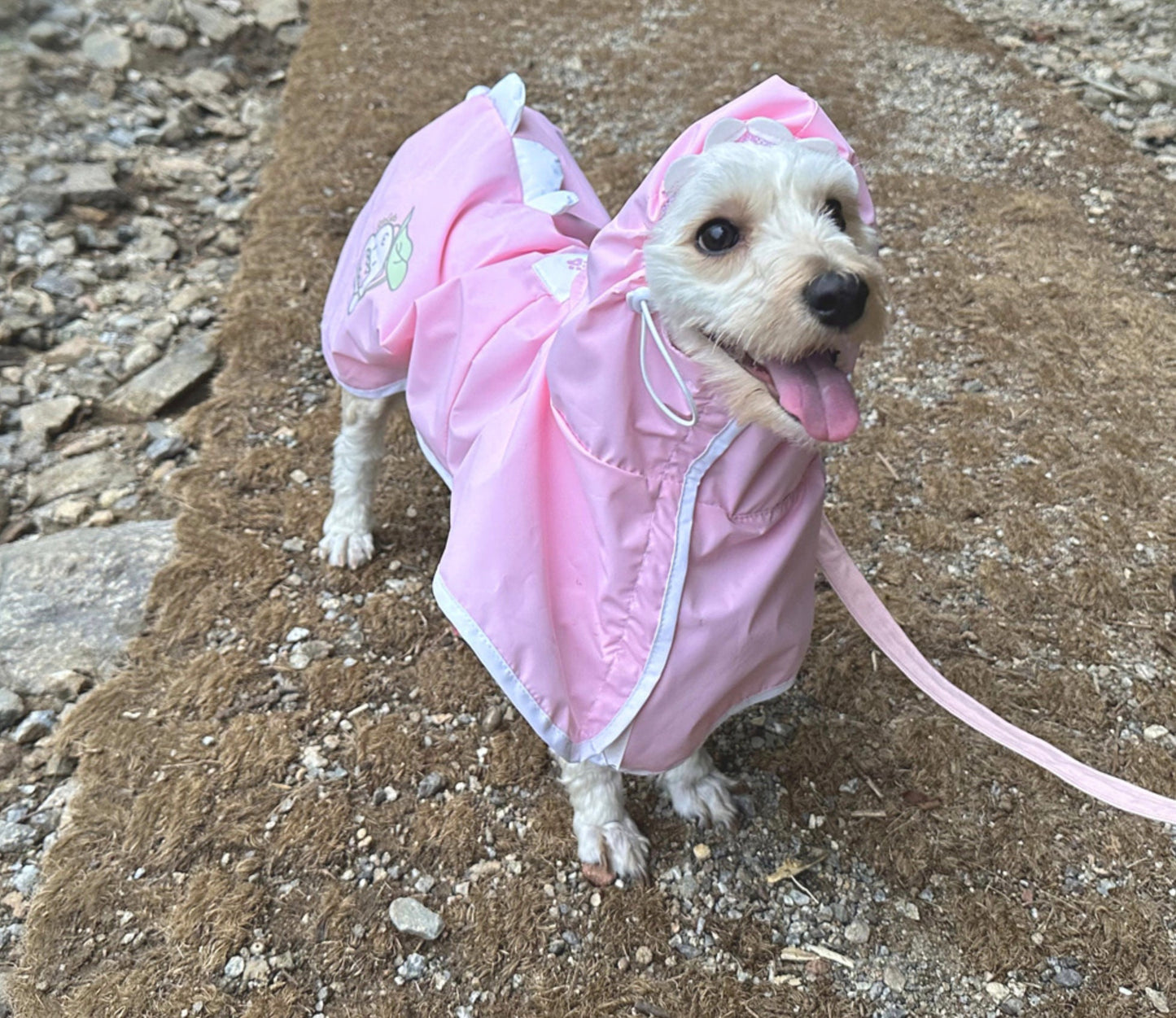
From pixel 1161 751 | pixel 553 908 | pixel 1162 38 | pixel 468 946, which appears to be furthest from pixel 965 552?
pixel 1162 38

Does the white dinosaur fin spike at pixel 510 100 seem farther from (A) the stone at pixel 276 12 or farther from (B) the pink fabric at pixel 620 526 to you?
(A) the stone at pixel 276 12

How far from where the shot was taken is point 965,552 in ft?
12.9

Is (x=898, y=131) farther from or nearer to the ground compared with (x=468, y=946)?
farther from the ground

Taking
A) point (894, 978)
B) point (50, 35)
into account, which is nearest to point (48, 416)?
point (894, 978)

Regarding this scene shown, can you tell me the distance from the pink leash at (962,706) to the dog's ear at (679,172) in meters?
1.11

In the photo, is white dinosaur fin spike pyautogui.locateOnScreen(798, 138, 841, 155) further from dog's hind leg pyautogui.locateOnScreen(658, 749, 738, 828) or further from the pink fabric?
dog's hind leg pyautogui.locateOnScreen(658, 749, 738, 828)

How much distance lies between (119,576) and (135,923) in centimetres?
150

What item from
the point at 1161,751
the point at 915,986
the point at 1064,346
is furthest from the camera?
the point at 1064,346

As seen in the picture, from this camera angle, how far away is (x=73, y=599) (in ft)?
12.2

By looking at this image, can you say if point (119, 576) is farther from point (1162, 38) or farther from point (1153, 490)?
point (1162, 38)

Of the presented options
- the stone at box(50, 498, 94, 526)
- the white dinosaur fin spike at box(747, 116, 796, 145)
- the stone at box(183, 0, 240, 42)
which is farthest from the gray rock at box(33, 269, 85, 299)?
the white dinosaur fin spike at box(747, 116, 796, 145)

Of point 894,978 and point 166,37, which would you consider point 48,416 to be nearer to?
point 894,978

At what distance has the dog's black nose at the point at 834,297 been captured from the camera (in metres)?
1.86

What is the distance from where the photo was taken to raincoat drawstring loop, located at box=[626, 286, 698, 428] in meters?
2.05
